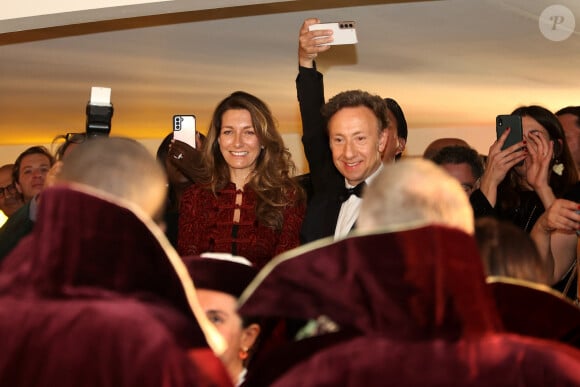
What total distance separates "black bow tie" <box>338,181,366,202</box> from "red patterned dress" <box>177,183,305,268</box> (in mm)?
174

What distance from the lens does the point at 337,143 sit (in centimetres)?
320

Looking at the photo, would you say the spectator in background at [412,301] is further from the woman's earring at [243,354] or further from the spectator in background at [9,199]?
the spectator in background at [9,199]

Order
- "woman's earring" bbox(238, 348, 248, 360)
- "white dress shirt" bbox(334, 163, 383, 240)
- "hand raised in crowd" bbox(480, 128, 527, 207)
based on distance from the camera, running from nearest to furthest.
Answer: "woman's earring" bbox(238, 348, 248, 360) < "white dress shirt" bbox(334, 163, 383, 240) < "hand raised in crowd" bbox(480, 128, 527, 207)

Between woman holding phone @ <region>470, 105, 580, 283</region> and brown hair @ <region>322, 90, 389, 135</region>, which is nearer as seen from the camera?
brown hair @ <region>322, 90, 389, 135</region>

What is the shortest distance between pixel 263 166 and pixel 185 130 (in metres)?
0.61

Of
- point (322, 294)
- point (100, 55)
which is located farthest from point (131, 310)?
point (100, 55)

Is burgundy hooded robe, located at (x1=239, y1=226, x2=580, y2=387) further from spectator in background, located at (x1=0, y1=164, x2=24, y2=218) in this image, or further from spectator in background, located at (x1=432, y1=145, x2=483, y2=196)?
spectator in background, located at (x1=0, y1=164, x2=24, y2=218)

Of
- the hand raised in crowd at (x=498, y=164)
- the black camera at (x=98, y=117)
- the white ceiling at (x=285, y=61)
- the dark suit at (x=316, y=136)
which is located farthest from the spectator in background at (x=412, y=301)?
the white ceiling at (x=285, y=61)

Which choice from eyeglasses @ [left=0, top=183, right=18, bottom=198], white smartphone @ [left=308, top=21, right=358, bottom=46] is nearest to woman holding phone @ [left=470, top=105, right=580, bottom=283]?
white smartphone @ [left=308, top=21, right=358, bottom=46]

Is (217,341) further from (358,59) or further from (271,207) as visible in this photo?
(358,59)

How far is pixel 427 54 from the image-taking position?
21.6 ft

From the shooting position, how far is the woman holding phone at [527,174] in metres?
3.50

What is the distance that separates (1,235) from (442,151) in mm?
1827

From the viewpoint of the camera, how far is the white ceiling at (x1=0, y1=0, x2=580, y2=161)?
560 centimetres
